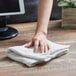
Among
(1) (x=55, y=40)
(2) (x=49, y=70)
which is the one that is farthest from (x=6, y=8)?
(2) (x=49, y=70)

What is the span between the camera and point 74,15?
1.19m

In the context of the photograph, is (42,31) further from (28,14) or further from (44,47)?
(28,14)

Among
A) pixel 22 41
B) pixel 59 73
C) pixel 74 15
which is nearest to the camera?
pixel 59 73

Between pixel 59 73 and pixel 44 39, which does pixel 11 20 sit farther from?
pixel 59 73

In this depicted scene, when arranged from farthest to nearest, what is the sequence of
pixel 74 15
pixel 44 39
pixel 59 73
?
pixel 74 15
pixel 44 39
pixel 59 73

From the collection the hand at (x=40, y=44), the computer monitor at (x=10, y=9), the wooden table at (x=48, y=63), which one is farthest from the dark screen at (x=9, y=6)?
the hand at (x=40, y=44)

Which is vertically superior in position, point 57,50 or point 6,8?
point 6,8

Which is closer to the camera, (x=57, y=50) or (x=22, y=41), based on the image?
(x=57, y=50)

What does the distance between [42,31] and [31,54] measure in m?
0.16

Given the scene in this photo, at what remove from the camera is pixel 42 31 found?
100cm

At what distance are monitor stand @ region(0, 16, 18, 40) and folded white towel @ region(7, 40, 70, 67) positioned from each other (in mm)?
187

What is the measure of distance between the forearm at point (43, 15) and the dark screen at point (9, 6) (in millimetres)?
136

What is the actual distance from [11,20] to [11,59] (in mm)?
399

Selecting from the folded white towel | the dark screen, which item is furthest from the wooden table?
the dark screen
